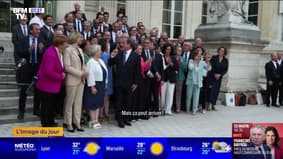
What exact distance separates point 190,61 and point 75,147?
5.55 m

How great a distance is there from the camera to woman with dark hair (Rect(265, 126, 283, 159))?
438 cm

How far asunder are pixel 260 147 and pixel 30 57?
4745 millimetres

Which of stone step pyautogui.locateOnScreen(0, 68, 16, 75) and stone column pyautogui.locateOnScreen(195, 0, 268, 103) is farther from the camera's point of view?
stone column pyautogui.locateOnScreen(195, 0, 268, 103)

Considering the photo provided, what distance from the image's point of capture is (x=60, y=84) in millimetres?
6785

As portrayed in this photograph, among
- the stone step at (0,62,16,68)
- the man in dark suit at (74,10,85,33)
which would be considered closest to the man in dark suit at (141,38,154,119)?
the man in dark suit at (74,10,85,33)

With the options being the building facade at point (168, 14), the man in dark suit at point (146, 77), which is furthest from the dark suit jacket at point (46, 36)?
the building facade at point (168, 14)

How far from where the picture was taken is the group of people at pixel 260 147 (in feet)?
14.4

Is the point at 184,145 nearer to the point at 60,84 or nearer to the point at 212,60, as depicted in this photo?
the point at 60,84

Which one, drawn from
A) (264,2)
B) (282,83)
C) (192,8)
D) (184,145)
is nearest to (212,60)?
(282,83)

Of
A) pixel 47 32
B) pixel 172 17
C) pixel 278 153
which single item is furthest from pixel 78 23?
pixel 172 17

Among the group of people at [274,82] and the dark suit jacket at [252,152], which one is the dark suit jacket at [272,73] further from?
the dark suit jacket at [252,152]

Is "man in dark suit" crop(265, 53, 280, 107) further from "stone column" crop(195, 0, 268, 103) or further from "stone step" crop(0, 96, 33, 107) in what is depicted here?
"stone step" crop(0, 96, 33, 107)

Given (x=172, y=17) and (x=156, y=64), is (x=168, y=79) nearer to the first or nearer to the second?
(x=156, y=64)

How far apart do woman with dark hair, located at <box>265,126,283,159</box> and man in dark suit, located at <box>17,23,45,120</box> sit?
439 cm
